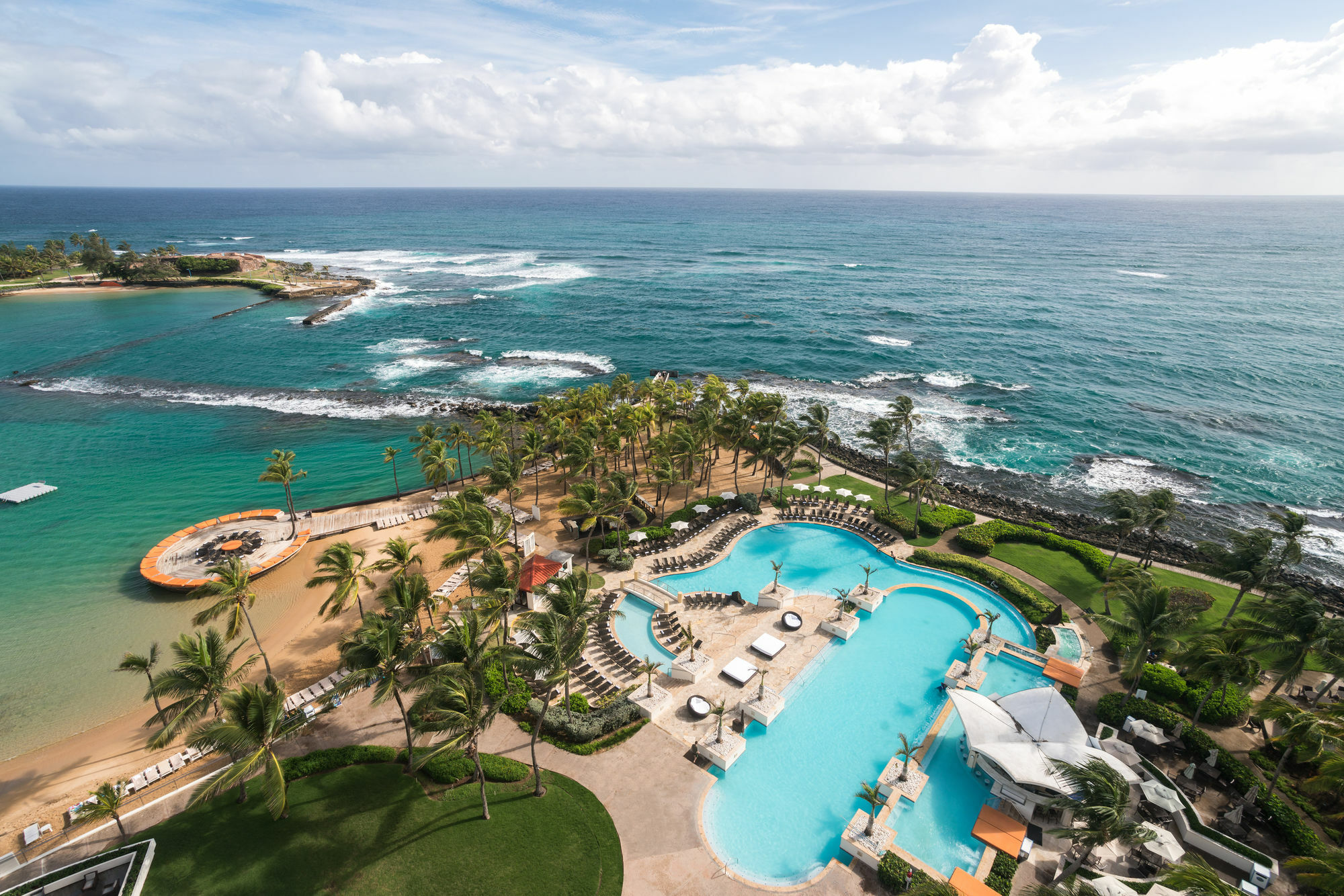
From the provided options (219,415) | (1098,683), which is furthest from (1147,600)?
(219,415)

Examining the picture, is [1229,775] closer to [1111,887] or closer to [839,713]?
[1111,887]

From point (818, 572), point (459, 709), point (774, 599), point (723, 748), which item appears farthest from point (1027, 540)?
point (459, 709)

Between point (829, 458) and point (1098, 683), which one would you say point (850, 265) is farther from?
point (1098, 683)

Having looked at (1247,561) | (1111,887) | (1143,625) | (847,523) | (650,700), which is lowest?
(650,700)

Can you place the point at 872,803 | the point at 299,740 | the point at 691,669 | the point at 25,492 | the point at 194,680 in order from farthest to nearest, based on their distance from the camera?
the point at 25,492
the point at 691,669
the point at 299,740
the point at 194,680
the point at 872,803

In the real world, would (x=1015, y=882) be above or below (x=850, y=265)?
below

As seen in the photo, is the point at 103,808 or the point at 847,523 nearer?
the point at 103,808

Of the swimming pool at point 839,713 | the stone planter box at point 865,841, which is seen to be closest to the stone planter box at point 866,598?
the swimming pool at point 839,713

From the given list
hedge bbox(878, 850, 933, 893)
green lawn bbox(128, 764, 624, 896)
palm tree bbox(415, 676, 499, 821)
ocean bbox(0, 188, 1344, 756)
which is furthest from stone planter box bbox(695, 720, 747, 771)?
ocean bbox(0, 188, 1344, 756)
